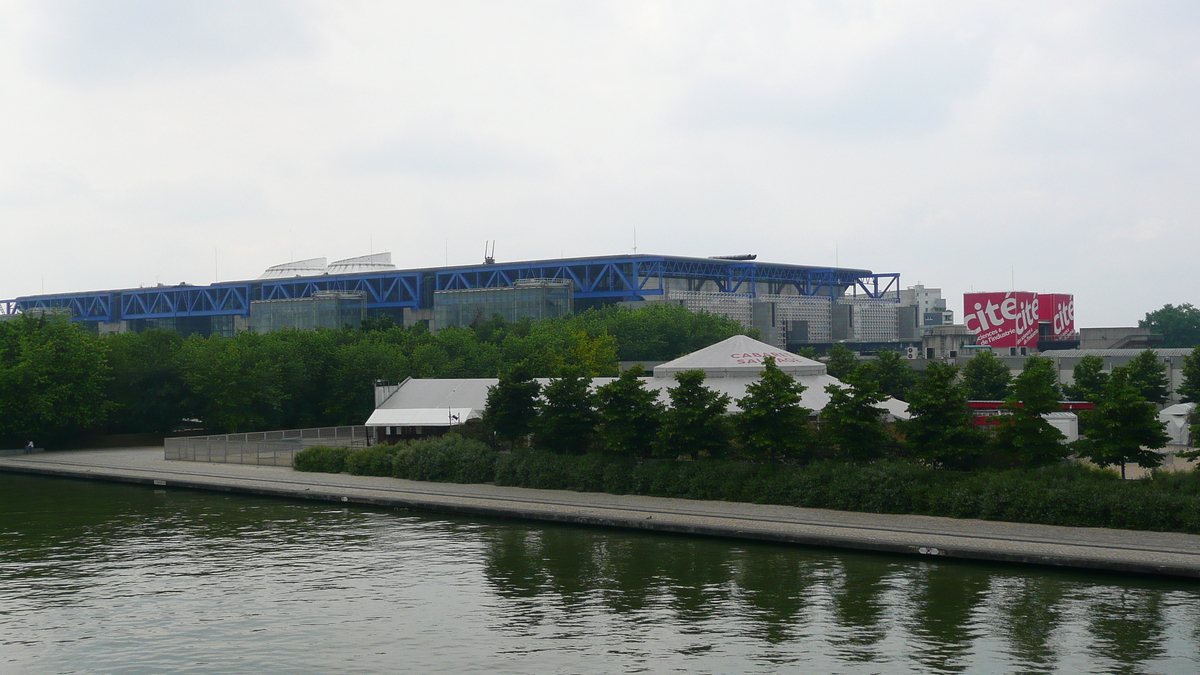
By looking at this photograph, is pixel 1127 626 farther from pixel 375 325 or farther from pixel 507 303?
pixel 507 303

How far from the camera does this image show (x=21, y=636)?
23703 mm

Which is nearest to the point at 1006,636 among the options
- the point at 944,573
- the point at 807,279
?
the point at 944,573

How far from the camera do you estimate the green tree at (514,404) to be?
46781mm

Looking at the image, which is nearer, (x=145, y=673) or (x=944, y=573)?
(x=145, y=673)

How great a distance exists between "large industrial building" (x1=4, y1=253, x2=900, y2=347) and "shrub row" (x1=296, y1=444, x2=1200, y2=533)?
101882 millimetres

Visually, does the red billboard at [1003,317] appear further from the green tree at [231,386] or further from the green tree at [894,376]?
the green tree at [231,386]

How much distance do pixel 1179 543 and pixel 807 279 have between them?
153m

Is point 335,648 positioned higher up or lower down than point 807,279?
lower down

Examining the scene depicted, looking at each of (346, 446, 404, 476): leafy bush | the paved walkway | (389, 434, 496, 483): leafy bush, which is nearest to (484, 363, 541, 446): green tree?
(389, 434, 496, 483): leafy bush

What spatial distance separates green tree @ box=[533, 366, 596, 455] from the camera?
44812mm

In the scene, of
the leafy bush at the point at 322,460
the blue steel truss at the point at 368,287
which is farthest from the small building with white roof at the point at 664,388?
the blue steel truss at the point at 368,287

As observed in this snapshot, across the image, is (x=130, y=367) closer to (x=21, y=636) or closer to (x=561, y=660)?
(x=21, y=636)

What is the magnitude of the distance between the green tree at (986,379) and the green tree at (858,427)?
32137mm

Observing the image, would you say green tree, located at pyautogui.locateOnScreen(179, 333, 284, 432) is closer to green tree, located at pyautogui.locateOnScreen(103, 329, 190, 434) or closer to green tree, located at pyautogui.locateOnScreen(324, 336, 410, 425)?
green tree, located at pyautogui.locateOnScreen(103, 329, 190, 434)
